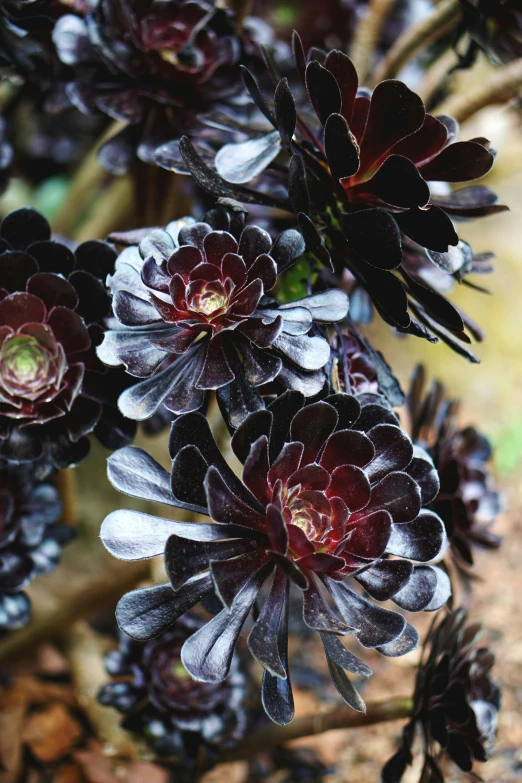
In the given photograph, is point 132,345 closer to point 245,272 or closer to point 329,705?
point 245,272

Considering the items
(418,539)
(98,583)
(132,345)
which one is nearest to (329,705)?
(98,583)

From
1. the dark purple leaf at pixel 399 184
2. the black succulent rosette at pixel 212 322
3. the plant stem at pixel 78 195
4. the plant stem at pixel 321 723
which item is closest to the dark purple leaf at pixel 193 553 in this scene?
the black succulent rosette at pixel 212 322

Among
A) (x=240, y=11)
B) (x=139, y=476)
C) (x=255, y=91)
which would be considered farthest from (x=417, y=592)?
(x=240, y=11)

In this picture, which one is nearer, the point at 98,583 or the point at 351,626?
the point at 351,626

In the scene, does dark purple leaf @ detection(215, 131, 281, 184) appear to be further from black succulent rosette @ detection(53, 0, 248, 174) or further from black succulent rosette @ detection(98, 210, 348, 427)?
black succulent rosette @ detection(53, 0, 248, 174)

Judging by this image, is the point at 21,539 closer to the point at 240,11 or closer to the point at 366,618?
the point at 366,618
